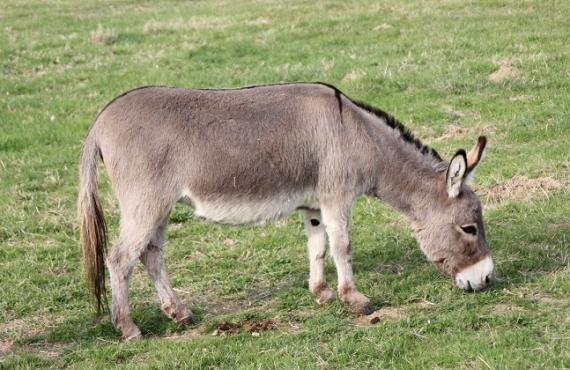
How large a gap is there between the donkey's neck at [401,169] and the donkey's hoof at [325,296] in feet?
2.88

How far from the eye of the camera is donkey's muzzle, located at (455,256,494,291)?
6.75 metres

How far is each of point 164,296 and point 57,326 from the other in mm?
874

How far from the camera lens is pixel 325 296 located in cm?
705

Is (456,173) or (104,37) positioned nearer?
(456,173)

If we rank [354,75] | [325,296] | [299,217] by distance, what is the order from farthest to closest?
[354,75] < [299,217] < [325,296]

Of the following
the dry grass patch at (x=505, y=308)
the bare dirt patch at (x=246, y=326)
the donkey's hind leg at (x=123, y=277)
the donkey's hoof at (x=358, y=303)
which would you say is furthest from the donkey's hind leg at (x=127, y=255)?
the dry grass patch at (x=505, y=308)

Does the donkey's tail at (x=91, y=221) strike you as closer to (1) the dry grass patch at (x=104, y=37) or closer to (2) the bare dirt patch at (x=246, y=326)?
(2) the bare dirt patch at (x=246, y=326)

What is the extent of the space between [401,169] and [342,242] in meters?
0.78

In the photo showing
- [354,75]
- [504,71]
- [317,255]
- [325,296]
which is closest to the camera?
[325,296]

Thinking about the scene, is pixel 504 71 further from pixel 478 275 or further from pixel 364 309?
pixel 364 309

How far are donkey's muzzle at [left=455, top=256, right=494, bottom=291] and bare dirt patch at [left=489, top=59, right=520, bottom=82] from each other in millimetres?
6580

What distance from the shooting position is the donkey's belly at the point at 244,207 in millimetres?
6609

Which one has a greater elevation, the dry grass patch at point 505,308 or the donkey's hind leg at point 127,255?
the donkey's hind leg at point 127,255

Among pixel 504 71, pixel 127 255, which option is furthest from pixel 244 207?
pixel 504 71
